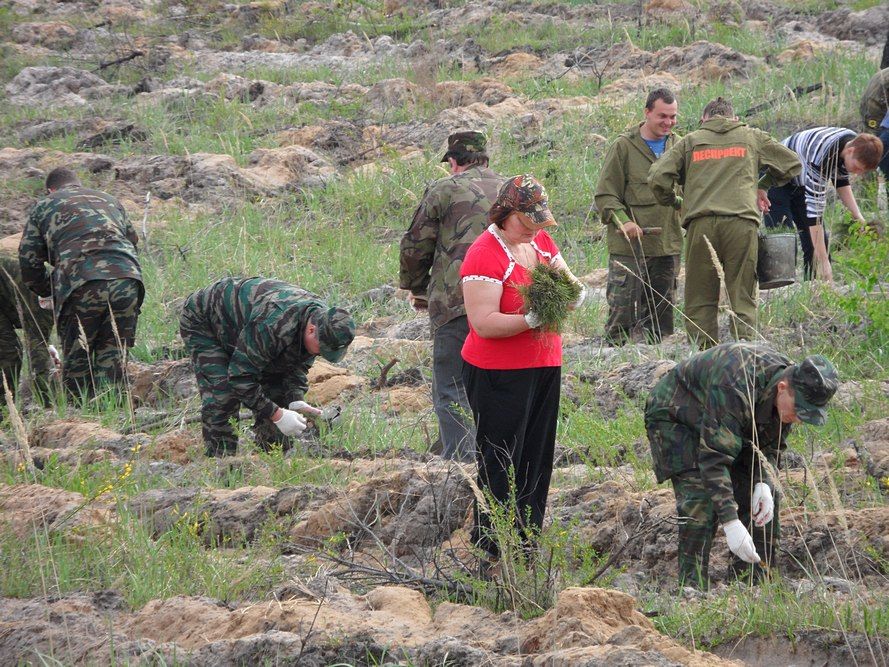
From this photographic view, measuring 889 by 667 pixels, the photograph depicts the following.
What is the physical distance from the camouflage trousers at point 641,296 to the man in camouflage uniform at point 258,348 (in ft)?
8.71

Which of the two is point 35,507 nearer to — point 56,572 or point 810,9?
point 56,572

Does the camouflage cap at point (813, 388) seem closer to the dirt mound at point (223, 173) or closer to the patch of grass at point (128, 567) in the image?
the patch of grass at point (128, 567)

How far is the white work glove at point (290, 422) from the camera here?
6625mm

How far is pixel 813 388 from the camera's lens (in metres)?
4.46

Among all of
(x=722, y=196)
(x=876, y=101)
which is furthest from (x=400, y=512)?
(x=876, y=101)

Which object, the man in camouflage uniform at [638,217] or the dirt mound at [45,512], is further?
the man in camouflage uniform at [638,217]

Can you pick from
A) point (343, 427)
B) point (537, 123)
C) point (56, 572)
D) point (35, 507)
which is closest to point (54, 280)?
point (343, 427)

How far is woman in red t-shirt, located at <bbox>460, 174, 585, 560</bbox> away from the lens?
195 inches

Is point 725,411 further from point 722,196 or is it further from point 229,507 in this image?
point 722,196

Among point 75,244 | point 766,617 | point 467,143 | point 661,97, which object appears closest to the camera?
point 766,617

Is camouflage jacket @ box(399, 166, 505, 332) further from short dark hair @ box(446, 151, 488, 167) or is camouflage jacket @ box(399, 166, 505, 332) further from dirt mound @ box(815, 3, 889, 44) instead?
dirt mound @ box(815, 3, 889, 44)

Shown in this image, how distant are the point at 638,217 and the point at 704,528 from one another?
13.0ft

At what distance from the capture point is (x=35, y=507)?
17.7 feet

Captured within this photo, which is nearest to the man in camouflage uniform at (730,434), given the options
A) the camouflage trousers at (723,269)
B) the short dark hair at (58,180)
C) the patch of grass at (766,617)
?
the patch of grass at (766,617)
